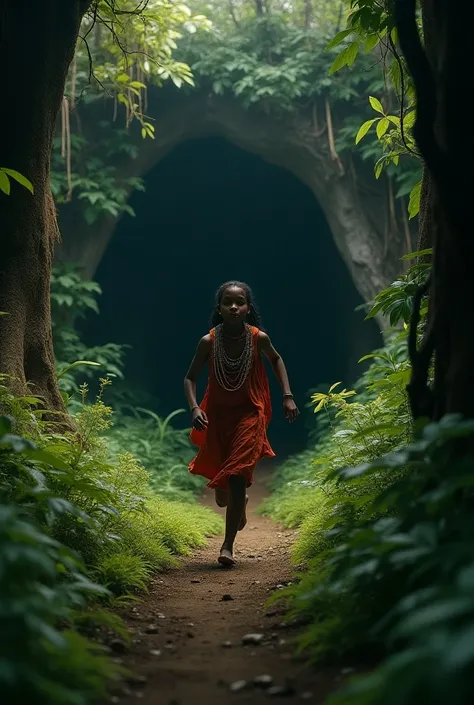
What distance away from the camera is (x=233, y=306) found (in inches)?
215

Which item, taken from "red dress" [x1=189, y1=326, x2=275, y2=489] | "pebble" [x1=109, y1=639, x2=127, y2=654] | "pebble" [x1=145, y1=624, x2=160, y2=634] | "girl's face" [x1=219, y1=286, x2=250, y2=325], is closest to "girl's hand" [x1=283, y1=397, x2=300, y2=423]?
"red dress" [x1=189, y1=326, x2=275, y2=489]

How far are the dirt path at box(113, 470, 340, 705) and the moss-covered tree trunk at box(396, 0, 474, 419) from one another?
121 centimetres

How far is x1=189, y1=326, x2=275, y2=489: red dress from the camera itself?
210 inches

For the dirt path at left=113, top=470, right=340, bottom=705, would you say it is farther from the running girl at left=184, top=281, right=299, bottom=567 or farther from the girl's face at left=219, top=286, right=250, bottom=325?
the girl's face at left=219, top=286, right=250, bottom=325

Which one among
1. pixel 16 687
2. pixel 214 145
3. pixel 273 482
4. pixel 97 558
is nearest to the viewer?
pixel 16 687

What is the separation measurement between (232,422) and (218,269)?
660 inches

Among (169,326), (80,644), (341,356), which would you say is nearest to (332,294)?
(341,356)

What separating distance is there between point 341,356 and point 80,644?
17265mm

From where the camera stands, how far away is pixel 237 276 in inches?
869

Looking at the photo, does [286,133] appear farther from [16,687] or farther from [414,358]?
[16,687]

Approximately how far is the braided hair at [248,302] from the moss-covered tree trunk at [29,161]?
1367 mm

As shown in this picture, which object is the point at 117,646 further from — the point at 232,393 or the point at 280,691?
the point at 232,393

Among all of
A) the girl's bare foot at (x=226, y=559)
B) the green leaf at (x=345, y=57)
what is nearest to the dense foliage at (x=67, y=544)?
the girl's bare foot at (x=226, y=559)

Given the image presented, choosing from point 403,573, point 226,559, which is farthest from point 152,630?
point 226,559
